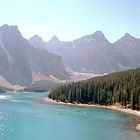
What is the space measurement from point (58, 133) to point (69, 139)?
35.8 feet

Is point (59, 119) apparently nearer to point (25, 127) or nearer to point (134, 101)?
point (25, 127)

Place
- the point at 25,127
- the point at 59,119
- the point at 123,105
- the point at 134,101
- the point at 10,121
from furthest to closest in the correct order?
1. the point at 123,105
2. the point at 134,101
3. the point at 59,119
4. the point at 10,121
5. the point at 25,127

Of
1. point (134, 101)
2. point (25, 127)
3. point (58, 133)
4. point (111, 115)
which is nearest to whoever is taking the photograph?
point (58, 133)

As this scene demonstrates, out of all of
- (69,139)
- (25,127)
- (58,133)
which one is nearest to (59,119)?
(25,127)

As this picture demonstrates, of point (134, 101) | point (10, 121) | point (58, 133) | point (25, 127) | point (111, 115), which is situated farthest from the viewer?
point (134, 101)

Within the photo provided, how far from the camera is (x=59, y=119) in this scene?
156375 mm

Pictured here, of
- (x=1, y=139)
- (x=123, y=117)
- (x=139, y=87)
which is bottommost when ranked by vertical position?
(x=1, y=139)

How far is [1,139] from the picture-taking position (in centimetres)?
10969

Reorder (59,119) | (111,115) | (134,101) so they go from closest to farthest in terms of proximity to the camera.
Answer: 1. (59,119)
2. (111,115)
3. (134,101)

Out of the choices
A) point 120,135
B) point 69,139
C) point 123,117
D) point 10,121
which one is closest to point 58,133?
point 69,139

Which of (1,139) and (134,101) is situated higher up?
(134,101)

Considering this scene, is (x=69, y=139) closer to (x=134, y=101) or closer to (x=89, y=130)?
(x=89, y=130)

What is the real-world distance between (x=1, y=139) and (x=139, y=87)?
99040 mm

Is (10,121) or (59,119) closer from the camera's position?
A: (10,121)
